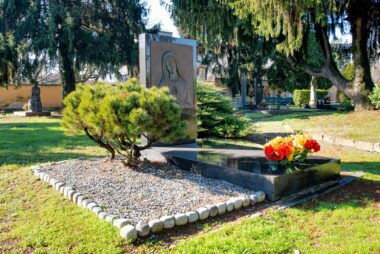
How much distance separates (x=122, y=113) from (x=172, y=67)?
2.39 metres

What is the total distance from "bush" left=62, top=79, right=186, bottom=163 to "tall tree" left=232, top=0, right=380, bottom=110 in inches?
272

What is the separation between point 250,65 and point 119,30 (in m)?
11.7

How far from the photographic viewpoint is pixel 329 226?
9.86ft

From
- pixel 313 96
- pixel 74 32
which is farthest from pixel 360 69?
pixel 74 32

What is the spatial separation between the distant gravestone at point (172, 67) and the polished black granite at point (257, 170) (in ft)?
2.64

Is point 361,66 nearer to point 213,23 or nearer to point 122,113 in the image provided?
point 213,23

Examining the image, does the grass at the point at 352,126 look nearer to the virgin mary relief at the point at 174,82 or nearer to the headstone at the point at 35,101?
the virgin mary relief at the point at 174,82

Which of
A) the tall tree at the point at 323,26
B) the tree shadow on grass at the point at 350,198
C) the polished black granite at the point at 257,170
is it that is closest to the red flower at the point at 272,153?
the polished black granite at the point at 257,170

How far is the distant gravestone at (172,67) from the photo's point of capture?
5770 millimetres

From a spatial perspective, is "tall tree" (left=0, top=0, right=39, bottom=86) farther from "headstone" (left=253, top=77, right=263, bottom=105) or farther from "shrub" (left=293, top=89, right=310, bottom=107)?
"shrub" (left=293, top=89, right=310, bottom=107)

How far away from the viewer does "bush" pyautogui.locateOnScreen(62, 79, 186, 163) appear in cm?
409

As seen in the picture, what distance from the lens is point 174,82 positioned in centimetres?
627

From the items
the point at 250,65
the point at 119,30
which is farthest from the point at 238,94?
the point at 119,30

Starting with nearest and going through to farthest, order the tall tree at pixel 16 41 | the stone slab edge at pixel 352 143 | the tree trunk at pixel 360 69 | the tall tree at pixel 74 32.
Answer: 1. the stone slab edge at pixel 352 143
2. the tree trunk at pixel 360 69
3. the tall tree at pixel 16 41
4. the tall tree at pixel 74 32
